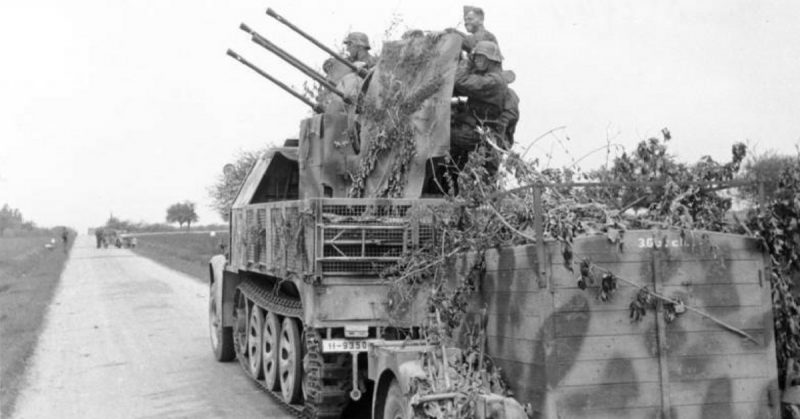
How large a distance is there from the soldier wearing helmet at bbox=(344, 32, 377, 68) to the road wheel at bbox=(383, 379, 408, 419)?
213 inches

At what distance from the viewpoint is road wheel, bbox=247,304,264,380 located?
34.6 ft

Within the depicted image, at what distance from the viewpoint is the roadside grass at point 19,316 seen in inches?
434

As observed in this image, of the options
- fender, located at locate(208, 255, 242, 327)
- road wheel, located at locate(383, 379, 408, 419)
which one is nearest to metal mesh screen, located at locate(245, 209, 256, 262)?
fender, located at locate(208, 255, 242, 327)

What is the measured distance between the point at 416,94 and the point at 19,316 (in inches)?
506

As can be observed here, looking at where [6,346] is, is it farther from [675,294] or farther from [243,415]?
[675,294]

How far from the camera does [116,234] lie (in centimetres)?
7450

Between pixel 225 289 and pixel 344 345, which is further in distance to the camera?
pixel 225 289

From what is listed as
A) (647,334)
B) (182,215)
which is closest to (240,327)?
(647,334)

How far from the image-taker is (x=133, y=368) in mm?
11883

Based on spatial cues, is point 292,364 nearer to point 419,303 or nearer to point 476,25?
point 419,303

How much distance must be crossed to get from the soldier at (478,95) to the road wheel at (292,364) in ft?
7.40

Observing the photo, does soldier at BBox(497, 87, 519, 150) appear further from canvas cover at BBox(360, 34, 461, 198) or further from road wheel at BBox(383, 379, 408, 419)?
road wheel at BBox(383, 379, 408, 419)

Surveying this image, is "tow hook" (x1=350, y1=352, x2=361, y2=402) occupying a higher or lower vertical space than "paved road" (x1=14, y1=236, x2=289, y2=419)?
higher

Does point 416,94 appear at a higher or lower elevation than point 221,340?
higher
